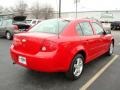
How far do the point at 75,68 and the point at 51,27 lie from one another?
123 centimetres

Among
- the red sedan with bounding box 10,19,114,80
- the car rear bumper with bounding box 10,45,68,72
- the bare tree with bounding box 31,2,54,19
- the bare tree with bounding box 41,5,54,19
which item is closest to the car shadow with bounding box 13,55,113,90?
the red sedan with bounding box 10,19,114,80

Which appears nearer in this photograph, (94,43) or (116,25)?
(94,43)

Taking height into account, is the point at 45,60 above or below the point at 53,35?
below

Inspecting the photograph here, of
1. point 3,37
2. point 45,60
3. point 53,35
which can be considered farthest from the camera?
point 3,37

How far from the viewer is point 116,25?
26641mm

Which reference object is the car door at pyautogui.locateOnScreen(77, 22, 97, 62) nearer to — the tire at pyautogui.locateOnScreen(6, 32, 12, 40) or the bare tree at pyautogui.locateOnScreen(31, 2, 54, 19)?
the tire at pyautogui.locateOnScreen(6, 32, 12, 40)

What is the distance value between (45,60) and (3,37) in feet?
36.3

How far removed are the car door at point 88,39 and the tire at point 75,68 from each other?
0.40 meters

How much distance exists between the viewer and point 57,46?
485 cm

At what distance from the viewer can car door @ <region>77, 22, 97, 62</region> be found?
231 inches

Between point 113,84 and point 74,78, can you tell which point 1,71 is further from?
point 113,84

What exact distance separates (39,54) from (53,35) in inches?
22.4

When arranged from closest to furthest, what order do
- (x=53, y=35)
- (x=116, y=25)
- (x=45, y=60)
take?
(x=45, y=60) < (x=53, y=35) < (x=116, y=25)

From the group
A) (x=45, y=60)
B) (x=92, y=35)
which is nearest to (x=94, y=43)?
(x=92, y=35)
